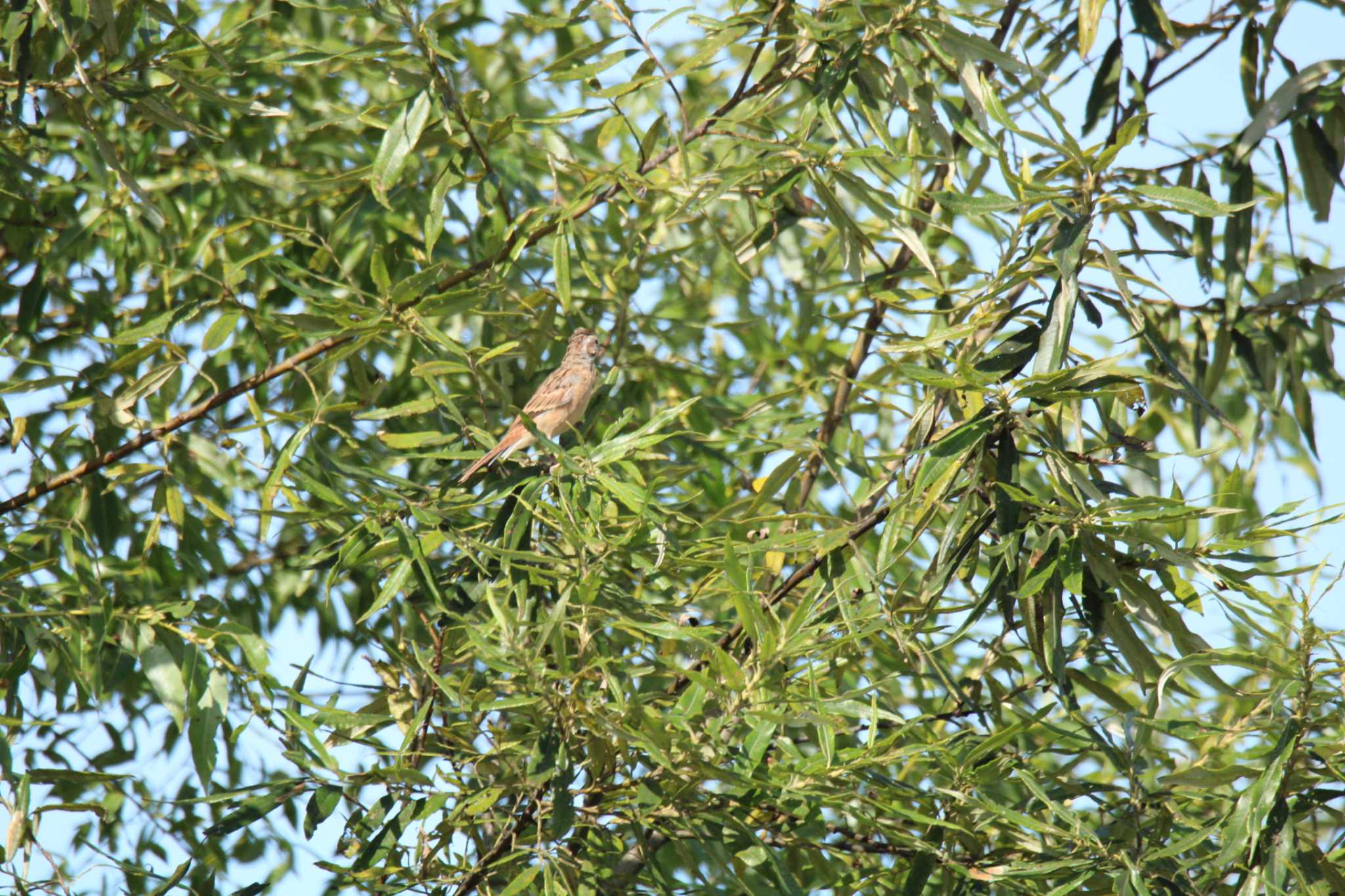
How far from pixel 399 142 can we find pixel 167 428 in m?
1.03

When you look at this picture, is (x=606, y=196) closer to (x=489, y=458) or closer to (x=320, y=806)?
(x=489, y=458)

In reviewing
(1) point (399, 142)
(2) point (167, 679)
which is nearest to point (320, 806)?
(2) point (167, 679)

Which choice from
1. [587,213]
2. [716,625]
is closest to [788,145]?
[587,213]

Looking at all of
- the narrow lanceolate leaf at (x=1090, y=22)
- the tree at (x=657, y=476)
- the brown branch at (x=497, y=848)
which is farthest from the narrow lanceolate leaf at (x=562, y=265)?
the narrow lanceolate leaf at (x=1090, y=22)

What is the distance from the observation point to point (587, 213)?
4246mm

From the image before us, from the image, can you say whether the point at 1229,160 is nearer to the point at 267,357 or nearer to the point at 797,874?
the point at 797,874

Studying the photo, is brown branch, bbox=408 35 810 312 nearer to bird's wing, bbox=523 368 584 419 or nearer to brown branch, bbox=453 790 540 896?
bird's wing, bbox=523 368 584 419

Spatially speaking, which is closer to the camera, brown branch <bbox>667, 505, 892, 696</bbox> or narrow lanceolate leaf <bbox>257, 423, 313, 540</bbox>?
brown branch <bbox>667, 505, 892, 696</bbox>

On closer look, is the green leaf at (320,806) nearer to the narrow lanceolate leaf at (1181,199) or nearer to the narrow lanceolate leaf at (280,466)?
the narrow lanceolate leaf at (280,466)

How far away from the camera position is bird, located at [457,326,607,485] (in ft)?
14.4

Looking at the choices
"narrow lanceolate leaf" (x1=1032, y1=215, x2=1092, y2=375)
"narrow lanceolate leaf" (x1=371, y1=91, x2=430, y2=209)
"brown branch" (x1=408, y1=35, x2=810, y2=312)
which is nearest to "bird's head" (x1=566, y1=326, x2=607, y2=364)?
"brown branch" (x1=408, y1=35, x2=810, y2=312)

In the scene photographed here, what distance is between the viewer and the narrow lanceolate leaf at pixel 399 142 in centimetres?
362

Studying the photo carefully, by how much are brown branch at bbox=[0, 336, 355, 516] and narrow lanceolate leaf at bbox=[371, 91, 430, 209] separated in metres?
0.42

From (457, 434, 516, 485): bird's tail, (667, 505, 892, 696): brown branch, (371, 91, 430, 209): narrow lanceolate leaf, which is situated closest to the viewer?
(667, 505, 892, 696): brown branch
